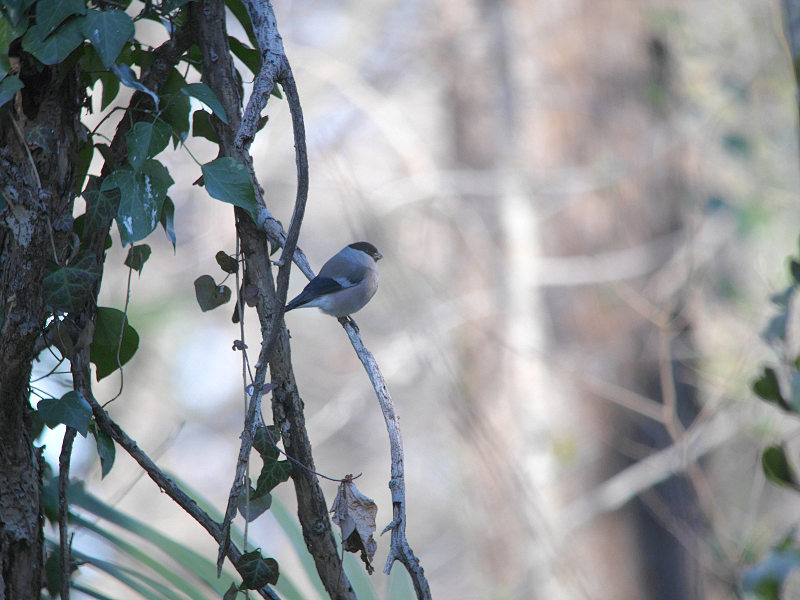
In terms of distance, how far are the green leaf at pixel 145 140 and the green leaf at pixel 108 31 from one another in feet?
0.38

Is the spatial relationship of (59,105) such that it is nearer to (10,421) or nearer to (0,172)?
(0,172)

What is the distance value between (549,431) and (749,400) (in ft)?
3.84

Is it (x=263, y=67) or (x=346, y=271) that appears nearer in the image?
(x=263, y=67)

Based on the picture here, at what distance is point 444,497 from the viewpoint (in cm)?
644

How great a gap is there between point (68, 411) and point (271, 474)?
33 cm

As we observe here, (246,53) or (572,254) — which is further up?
(572,254)

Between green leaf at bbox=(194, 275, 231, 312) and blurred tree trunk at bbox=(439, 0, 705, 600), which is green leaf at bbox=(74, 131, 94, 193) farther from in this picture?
blurred tree trunk at bbox=(439, 0, 705, 600)

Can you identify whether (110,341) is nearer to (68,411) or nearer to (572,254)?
(68,411)

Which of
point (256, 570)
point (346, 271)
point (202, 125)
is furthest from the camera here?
point (346, 271)

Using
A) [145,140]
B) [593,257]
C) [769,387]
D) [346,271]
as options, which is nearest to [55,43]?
[145,140]

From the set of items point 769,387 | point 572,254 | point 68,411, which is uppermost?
point 572,254

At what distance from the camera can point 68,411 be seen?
1.11 meters

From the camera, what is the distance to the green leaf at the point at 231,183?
44.9 inches

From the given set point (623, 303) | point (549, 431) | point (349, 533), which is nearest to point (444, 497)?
point (549, 431)
